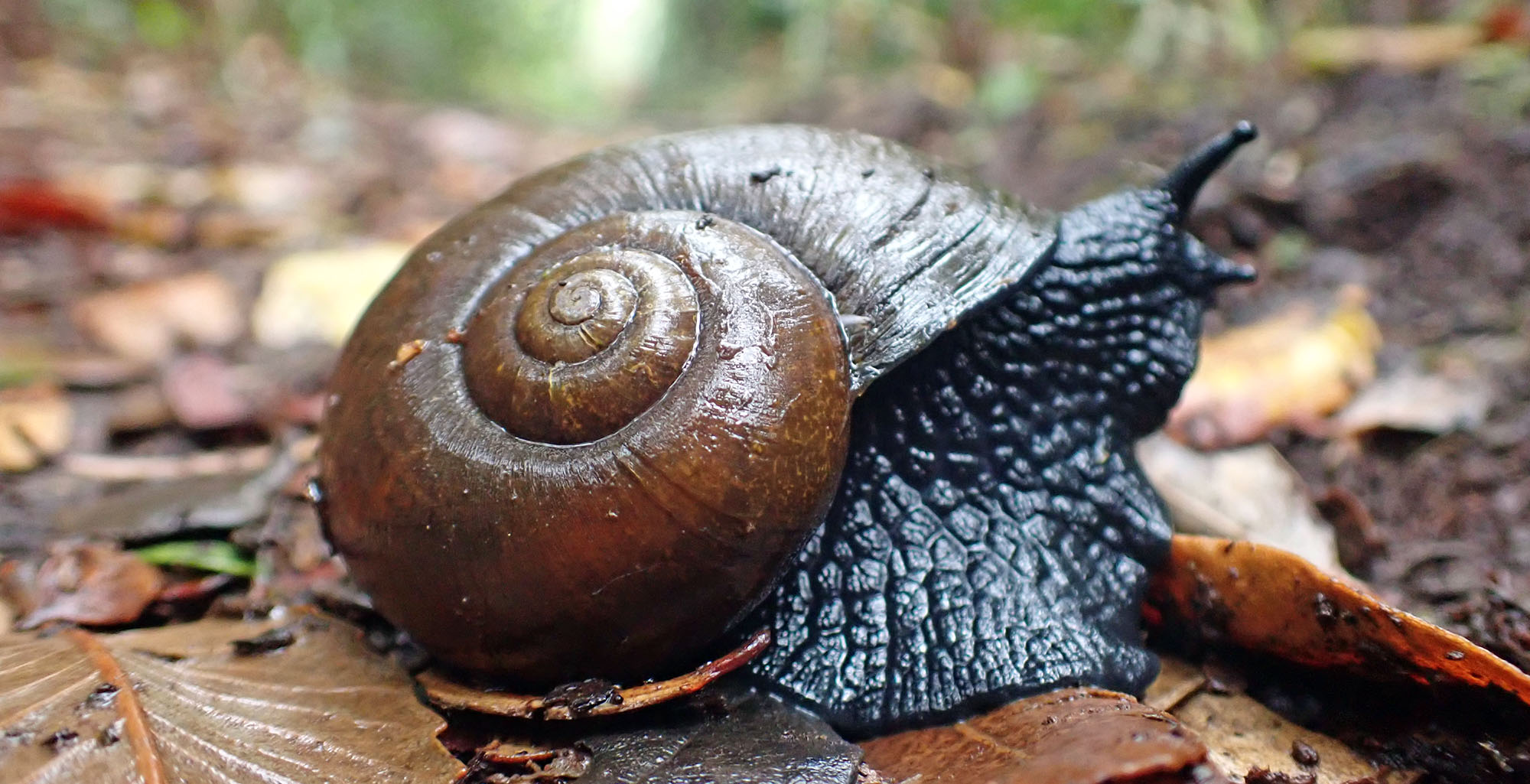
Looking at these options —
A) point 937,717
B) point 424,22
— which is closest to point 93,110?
point 424,22

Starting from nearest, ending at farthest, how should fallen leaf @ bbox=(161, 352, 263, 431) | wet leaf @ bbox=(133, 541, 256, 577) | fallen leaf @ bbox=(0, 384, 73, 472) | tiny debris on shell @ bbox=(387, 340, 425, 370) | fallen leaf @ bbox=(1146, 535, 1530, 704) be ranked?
fallen leaf @ bbox=(1146, 535, 1530, 704) < tiny debris on shell @ bbox=(387, 340, 425, 370) < wet leaf @ bbox=(133, 541, 256, 577) < fallen leaf @ bbox=(0, 384, 73, 472) < fallen leaf @ bbox=(161, 352, 263, 431)

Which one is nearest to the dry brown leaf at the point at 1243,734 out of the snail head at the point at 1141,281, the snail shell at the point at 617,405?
the snail head at the point at 1141,281

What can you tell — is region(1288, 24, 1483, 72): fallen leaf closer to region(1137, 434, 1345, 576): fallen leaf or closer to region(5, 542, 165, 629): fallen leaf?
region(1137, 434, 1345, 576): fallen leaf

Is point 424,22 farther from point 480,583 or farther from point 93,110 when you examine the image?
point 480,583

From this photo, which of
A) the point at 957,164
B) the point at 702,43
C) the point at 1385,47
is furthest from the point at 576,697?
the point at 702,43

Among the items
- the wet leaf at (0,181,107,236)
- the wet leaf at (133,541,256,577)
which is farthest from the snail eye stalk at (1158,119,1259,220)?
the wet leaf at (0,181,107,236)

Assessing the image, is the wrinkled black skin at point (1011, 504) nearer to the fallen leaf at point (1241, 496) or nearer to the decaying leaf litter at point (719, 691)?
the decaying leaf litter at point (719, 691)

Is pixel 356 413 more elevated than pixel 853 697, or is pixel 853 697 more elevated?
pixel 356 413
